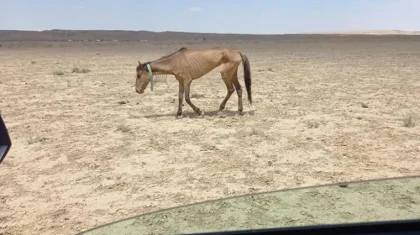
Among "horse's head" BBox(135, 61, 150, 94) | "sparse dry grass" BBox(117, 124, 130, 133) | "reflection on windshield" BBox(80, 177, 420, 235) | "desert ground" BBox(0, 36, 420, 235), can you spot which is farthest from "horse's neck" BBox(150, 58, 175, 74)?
"reflection on windshield" BBox(80, 177, 420, 235)

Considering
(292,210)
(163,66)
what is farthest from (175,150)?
(292,210)

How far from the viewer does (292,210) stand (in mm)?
2299

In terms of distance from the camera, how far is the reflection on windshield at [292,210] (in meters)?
2.09

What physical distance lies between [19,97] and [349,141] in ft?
34.1

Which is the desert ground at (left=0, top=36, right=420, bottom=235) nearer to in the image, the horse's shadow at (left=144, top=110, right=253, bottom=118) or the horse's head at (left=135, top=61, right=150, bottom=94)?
the horse's shadow at (left=144, top=110, right=253, bottom=118)

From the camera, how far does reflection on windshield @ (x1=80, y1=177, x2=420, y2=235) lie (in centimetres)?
209

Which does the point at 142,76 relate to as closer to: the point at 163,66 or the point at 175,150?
the point at 163,66

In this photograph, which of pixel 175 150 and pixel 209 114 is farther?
pixel 209 114

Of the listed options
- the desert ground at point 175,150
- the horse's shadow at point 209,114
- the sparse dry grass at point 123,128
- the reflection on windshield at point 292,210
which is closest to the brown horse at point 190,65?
the horse's shadow at point 209,114

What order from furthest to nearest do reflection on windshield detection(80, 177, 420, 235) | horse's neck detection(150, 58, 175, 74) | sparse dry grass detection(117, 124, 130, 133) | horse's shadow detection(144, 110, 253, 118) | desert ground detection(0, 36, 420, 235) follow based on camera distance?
1. horse's shadow detection(144, 110, 253, 118)
2. horse's neck detection(150, 58, 175, 74)
3. sparse dry grass detection(117, 124, 130, 133)
4. desert ground detection(0, 36, 420, 235)
5. reflection on windshield detection(80, 177, 420, 235)

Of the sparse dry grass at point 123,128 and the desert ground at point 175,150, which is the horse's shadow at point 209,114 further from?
the sparse dry grass at point 123,128

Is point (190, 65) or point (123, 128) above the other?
point (190, 65)

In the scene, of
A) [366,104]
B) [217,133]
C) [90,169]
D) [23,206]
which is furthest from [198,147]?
[366,104]

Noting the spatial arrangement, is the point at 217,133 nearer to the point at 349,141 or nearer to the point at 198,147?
the point at 198,147
